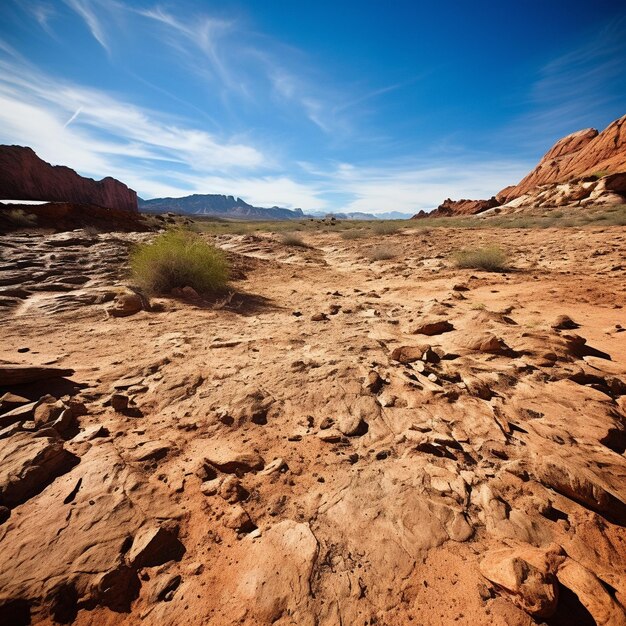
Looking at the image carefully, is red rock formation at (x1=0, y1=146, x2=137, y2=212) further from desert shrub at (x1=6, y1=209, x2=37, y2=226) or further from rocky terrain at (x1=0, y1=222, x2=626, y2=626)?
rocky terrain at (x1=0, y1=222, x2=626, y2=626)

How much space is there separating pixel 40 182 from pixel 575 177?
68.8 metres

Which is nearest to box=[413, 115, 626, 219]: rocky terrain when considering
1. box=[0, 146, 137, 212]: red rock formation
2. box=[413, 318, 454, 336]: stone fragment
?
box=[413, 318, 454, 336]: stone fragment

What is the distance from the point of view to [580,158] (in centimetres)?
4269

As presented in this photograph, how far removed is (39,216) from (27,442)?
19.1 m

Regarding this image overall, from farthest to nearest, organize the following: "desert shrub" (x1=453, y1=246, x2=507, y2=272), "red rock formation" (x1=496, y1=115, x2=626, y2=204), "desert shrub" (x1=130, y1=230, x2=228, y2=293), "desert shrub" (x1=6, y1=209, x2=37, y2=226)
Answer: "red rock formation" (x1=496, y1=115, x2=626, y2=204), "desert shrub" (x1=6, y1=209, x2=37, y2=226), "desert shrub" (x1=453, y1=246, x2=507, y2=272), "desert shrub" (x1=130, y1=230, x2=228, y2=293)

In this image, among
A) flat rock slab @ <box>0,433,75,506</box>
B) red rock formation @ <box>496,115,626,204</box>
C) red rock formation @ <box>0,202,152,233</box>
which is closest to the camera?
flat rock slab @ <box>0,433,75,506</box>

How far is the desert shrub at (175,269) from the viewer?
22.6ft

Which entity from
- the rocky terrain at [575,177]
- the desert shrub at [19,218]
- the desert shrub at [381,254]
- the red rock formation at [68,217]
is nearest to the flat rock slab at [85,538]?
the desert shrub at [381,254]

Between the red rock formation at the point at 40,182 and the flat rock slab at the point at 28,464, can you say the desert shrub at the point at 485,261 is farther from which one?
the red rock formation at the point at 40,182

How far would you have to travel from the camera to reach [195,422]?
2711mm

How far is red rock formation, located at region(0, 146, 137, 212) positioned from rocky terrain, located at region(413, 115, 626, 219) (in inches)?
2263

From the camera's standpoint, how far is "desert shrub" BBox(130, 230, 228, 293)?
22.6 feet

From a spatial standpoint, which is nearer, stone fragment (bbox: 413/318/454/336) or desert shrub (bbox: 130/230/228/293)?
stone fragment (bbox: 413/318/454/336)

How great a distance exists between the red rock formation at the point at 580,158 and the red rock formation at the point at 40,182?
65848 mm
